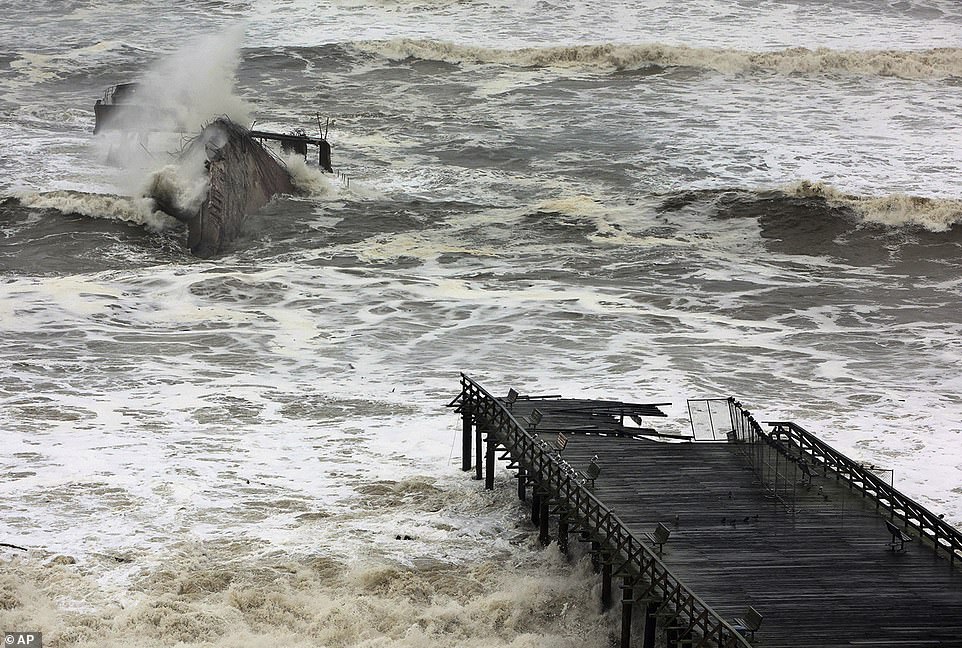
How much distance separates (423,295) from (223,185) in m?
8.87

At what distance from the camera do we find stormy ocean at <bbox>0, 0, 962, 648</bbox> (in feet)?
47.4

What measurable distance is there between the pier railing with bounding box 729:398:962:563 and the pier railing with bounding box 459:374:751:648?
103 inches

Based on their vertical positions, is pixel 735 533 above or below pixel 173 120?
below

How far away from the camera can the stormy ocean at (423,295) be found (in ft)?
47.4

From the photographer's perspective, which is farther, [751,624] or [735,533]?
[735,533]

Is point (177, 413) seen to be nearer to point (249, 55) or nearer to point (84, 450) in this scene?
point (84, 450)

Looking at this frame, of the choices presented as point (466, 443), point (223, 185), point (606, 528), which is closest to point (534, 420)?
point (466, 443)

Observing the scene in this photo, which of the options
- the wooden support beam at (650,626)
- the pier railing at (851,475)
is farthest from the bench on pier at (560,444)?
the wooden support beam at (650,626)

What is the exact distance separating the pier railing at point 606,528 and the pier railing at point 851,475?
8.58ft

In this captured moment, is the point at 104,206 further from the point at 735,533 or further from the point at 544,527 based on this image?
the point at 735,533

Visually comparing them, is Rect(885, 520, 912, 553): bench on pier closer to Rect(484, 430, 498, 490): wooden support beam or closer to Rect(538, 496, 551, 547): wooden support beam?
Rect(538, 496, 551, 547): wooden support beam

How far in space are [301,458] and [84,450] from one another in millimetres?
3283

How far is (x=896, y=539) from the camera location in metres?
12.6

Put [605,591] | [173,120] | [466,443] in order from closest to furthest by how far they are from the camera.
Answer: [605,591], [466,443], [173,120]
